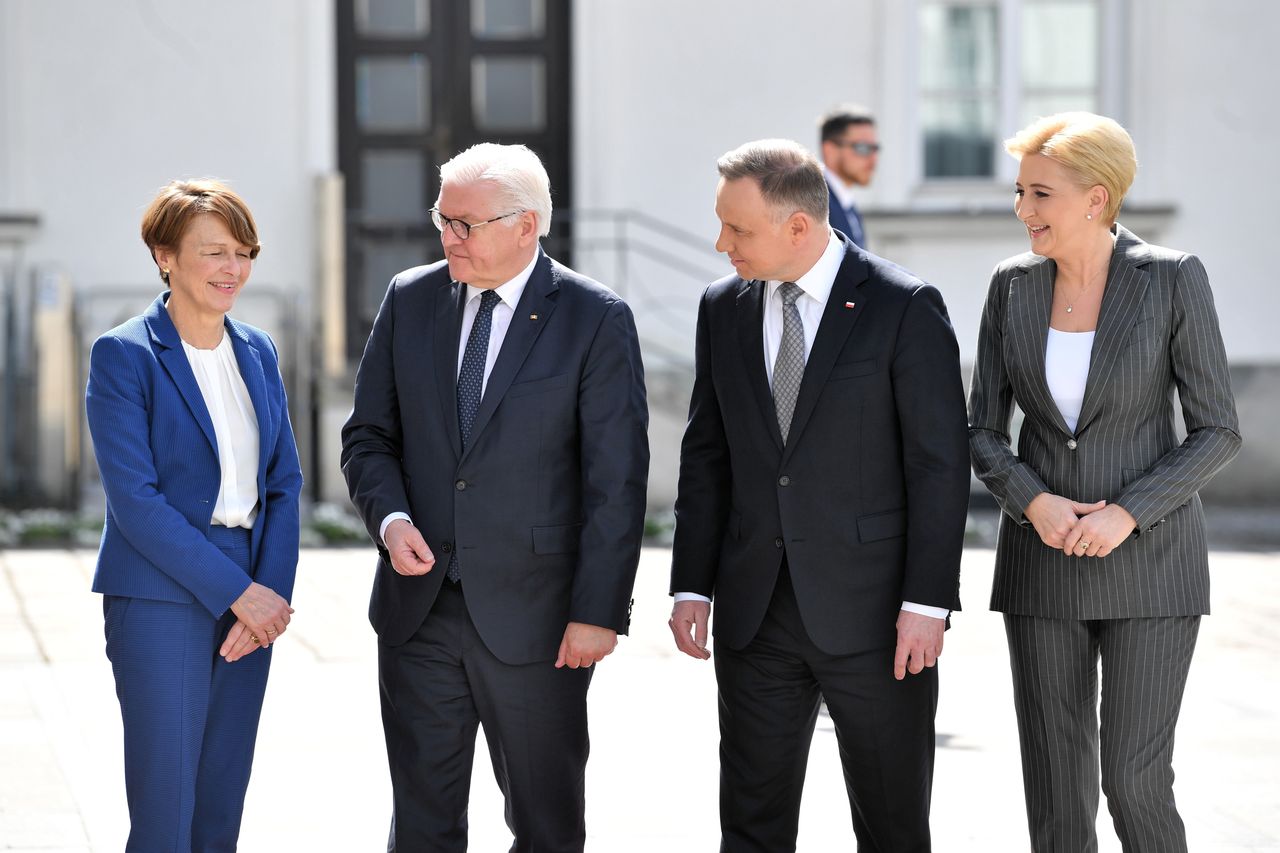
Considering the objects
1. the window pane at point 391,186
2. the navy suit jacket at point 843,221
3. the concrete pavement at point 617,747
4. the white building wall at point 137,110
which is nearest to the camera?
the concrete pavement at point 617,747

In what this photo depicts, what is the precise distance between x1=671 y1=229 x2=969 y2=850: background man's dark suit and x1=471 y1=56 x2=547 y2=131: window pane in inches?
315

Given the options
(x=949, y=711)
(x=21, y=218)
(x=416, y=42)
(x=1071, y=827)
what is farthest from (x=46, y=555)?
(x=1071, y=827)

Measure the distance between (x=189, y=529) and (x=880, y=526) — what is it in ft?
4.69

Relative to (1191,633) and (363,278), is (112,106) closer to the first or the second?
(363,278)

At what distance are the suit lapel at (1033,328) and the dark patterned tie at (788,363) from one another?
1.55 ft

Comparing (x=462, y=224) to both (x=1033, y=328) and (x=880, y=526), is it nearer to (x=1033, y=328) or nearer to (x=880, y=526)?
(x=880, y=526)

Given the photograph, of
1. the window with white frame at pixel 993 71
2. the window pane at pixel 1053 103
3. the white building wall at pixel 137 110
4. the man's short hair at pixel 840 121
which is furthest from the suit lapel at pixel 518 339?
the window pane at pixel 1053 103

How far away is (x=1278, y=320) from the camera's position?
11203mm

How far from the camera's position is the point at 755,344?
3.61 meters

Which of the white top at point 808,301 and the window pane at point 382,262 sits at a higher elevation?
the white top at point 808,301

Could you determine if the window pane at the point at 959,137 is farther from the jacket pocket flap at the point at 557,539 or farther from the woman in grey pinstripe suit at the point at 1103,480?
the jacket pocket flap at the point at 557,539

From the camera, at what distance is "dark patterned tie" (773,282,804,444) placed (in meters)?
3.56

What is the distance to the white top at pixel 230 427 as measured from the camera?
359 centimetres

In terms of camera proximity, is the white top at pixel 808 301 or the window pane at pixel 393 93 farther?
the window pane at pixel 393 93
